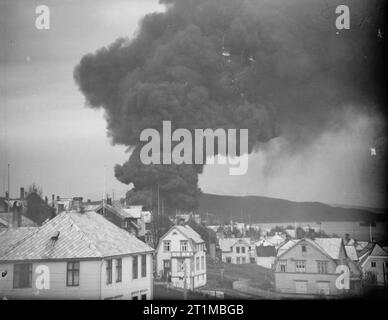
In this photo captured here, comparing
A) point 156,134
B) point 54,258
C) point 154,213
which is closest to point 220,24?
point 156,134

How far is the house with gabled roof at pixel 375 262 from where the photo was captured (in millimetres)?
7711

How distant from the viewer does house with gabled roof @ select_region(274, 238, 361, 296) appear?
25.2 feet

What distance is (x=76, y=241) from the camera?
7688 mm

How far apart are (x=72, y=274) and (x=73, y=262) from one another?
0.18 m

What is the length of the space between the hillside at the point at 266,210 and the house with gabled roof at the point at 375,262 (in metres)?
0.54

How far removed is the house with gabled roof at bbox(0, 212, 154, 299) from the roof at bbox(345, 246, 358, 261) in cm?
309

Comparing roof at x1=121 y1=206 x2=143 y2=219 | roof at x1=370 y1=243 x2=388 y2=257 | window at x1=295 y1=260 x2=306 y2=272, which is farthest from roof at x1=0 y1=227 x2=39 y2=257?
roof at x1=370 y1=243 x2=388 y2=257

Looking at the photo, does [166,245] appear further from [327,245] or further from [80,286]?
[327,245]

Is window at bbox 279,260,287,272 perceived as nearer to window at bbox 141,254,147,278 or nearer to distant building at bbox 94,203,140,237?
window at bbox 141,254,147,278

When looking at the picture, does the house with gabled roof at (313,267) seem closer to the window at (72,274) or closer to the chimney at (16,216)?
the window at (72,274)

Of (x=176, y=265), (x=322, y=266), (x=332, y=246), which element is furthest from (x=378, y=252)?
(x=176, y=265)
